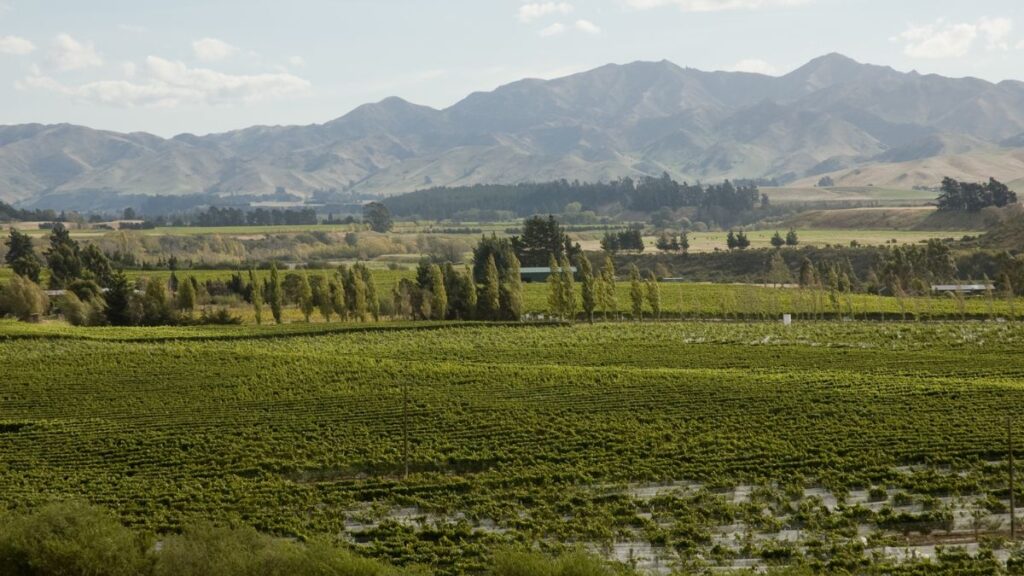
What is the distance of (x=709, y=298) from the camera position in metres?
109

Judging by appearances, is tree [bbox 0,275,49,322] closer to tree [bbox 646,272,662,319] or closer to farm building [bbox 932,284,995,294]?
tree [bbox 646,272,662,319]

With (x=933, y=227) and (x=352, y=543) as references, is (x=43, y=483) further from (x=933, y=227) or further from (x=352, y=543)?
(x=933, y=227)

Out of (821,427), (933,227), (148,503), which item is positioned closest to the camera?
(148,503)

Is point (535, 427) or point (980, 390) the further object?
point (980, 390)

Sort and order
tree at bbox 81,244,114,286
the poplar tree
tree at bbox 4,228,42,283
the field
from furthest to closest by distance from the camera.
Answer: tree at bbox 81,244,114,286 → tree at bbox 4,228,42,283 → the poplar tree → the field

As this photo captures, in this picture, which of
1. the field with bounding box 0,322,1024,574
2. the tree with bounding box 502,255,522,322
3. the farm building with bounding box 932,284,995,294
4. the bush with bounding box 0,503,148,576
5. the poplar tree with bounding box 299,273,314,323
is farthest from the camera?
the farm building with bounding box 932,284,995,294

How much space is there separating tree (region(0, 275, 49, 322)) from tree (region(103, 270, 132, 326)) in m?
7.55

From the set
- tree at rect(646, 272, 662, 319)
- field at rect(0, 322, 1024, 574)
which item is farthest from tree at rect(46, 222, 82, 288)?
tree at rect(646, 272, 662, 319)

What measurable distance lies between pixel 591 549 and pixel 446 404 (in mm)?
20684

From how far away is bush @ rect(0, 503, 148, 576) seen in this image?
30000mm

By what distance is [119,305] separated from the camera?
96.6 meters

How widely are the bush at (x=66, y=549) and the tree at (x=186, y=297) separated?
70076mm

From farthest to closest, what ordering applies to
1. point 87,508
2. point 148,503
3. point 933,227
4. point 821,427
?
point 933,227, point 821,427, point 148,503, point 87,508

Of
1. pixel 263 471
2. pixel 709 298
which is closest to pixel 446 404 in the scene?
pixel 263 471
